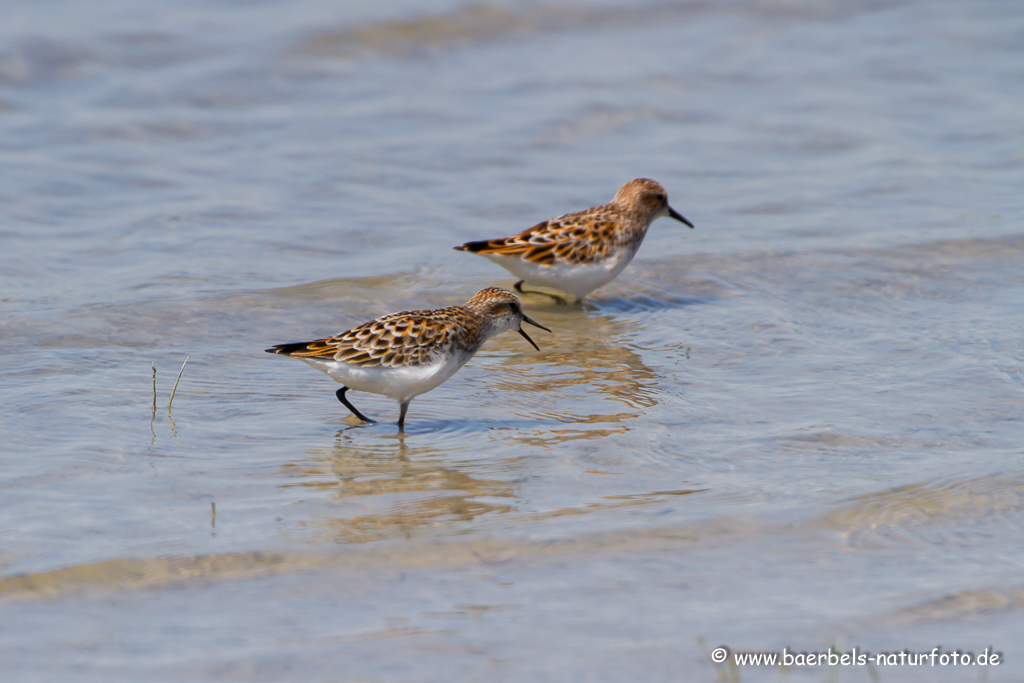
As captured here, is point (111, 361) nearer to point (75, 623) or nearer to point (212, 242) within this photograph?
point (212, 242)

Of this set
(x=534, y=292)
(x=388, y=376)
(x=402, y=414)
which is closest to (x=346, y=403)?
(x=402, y=414)

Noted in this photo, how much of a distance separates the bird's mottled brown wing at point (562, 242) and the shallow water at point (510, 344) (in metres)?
0.62

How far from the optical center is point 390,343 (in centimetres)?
732

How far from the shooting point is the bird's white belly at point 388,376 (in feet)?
23.6

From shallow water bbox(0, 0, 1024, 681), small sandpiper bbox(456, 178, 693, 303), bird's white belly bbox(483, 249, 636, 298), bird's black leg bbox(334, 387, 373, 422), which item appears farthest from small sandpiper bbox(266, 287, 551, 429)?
bird's white belly bbox(483, 249, 636, 298)

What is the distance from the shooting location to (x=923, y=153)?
14297mm

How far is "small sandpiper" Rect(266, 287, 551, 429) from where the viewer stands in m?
7.19

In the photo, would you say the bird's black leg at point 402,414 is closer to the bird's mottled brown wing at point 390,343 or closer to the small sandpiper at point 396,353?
the small sandpiper at point 396,353

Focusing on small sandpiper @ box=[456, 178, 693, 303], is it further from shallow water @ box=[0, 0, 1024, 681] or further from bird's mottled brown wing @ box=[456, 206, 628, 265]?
shallow water @ box=[0, 0, 1024, 681]

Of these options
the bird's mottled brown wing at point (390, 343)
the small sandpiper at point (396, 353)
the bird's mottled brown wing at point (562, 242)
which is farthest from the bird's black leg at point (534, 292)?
the bird's mottled brown wing at point (390, 343)

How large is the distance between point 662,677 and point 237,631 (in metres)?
1.78

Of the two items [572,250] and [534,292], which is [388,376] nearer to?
[572,250]

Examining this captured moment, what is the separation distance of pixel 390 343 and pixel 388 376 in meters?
0.23

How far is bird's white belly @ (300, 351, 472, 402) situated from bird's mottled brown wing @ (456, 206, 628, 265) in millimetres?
2760
